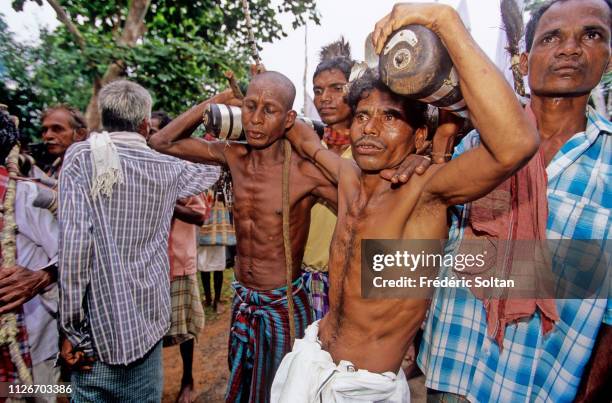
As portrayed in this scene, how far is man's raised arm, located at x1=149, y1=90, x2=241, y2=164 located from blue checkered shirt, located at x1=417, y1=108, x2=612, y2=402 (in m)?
1.82

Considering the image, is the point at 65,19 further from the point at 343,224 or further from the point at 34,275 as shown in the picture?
the point at 343,224

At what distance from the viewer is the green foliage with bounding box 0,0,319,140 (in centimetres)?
488

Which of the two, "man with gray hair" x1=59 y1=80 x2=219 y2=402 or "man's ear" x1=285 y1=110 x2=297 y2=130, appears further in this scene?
"man's ear" x1=285 y1=110 x2=297 y2=130

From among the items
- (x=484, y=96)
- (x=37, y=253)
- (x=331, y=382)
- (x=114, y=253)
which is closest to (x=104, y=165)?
(x=114, y=253)

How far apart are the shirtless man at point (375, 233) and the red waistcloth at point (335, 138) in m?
1.27

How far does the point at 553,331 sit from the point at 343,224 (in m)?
1.06

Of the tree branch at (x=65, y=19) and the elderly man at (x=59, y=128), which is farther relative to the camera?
the tree branch at (x=65, y=19)

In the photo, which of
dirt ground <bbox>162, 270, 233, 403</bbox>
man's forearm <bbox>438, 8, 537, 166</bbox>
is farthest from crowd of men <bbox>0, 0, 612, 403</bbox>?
dirt ground <bbox>162, 270, 233, 403</bbox>

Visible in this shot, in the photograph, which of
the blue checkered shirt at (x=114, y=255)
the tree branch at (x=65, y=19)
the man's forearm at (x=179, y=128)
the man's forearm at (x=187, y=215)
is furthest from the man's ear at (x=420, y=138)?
the tree branch at (x=65, y=19)

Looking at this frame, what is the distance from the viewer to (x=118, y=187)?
7.64ft

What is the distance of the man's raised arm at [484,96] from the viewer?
1102 mm

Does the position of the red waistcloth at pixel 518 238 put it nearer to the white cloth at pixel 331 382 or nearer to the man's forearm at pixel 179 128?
the white cloth at pixel 331 382

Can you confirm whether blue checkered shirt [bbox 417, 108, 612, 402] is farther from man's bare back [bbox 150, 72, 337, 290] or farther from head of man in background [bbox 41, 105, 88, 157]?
head of man in background [bbox 41, 105, 88, 157]

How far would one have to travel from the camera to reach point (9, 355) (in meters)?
2.12
